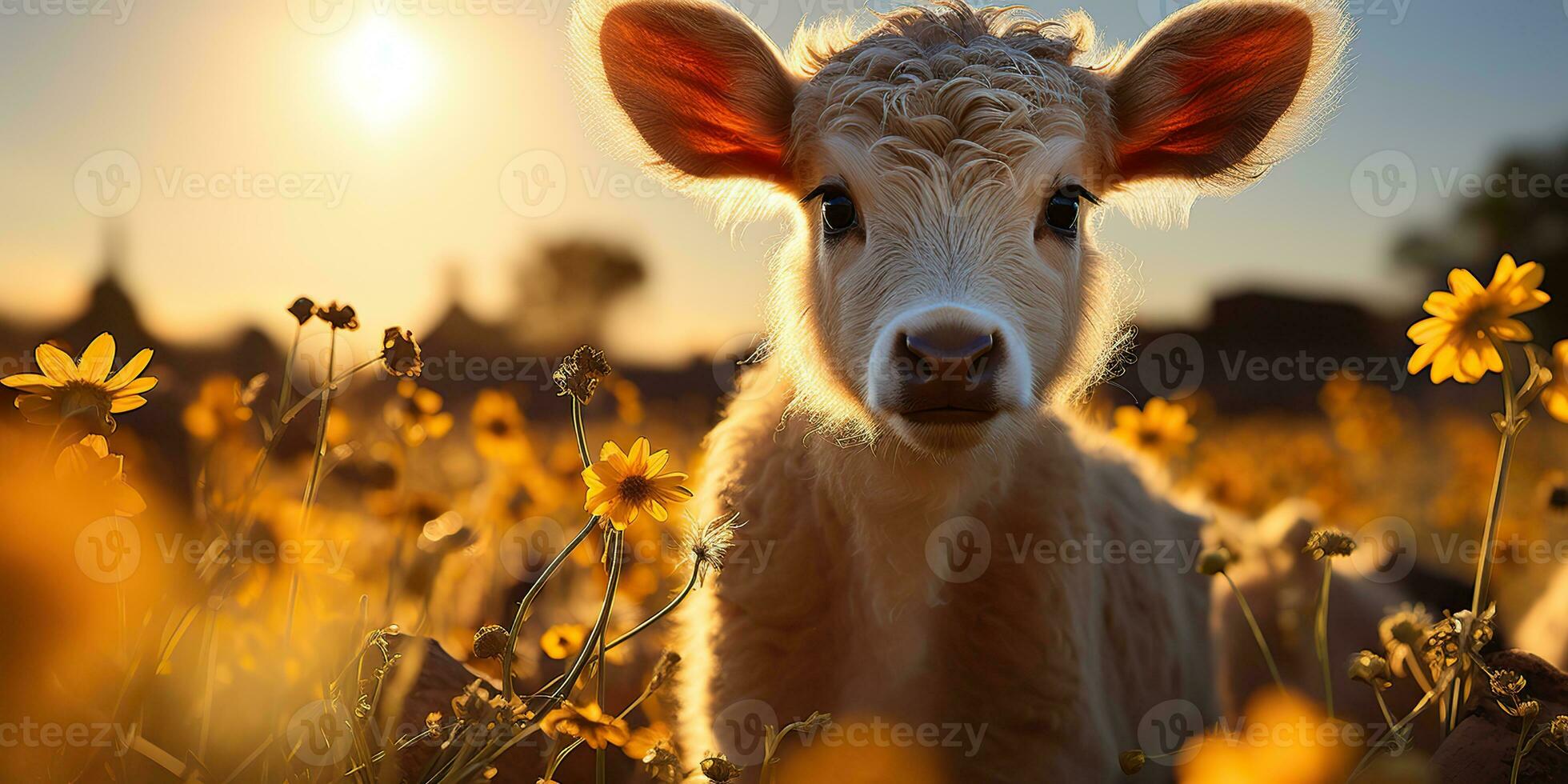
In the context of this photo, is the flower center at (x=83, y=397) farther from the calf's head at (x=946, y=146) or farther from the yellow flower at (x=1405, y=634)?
the yellow flower at (x=1405, y=634)

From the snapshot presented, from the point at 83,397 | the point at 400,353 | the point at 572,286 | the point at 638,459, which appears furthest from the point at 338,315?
the point at 572,286

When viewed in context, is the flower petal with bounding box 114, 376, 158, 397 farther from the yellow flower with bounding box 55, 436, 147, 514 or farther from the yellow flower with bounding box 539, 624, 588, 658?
the yellow flower with bounding box 539, 624, 588, 658

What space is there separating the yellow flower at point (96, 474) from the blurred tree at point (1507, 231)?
26.0m

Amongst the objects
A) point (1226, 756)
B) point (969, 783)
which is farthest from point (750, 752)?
point (1226, 756)

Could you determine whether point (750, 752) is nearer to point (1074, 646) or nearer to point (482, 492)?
point (1074, 646)

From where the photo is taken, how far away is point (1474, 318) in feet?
6.93

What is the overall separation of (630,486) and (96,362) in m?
1.03

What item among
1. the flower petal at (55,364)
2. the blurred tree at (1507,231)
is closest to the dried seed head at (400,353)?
the flower petal at (55,364)

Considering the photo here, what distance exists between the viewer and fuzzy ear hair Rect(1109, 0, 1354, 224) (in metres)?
3.55

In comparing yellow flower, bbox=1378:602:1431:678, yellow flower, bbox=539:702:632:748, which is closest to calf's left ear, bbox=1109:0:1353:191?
yellow flower, bbox=1378:602:1431:678

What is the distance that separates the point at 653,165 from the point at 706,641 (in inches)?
74.7

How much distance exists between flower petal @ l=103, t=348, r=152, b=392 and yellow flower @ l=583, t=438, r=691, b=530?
0.87m

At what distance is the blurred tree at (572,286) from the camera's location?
1998cm

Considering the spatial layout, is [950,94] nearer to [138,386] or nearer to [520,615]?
[520,615]
